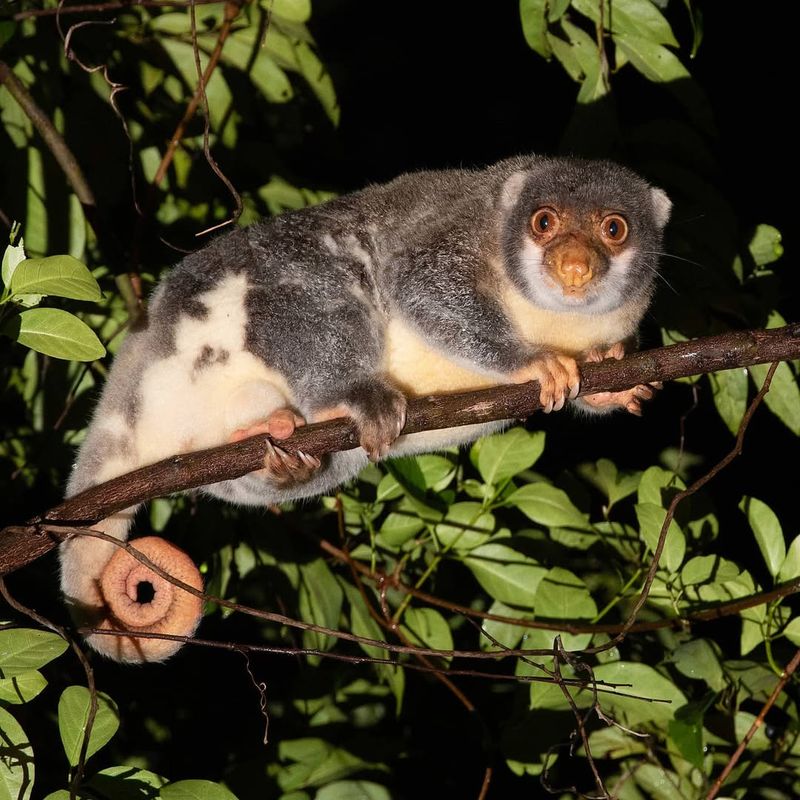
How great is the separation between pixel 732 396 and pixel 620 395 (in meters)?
0.58

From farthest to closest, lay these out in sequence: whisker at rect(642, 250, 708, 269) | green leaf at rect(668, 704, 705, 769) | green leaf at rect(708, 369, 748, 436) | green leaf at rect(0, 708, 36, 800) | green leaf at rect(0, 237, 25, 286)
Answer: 1. green leaf at rect(708, 369, 748, 436)
2. whisker at rect(642, 250, 708, 269)
3. green leaf at rect(668, 704, 705, 769)
4. green leaf at rect(0, 237, 25, 286)
5. green leaf at rect(0, 708, 36, 800)

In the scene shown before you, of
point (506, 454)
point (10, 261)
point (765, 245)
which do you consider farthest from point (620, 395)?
point (10, 261)

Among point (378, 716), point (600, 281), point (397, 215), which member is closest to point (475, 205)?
point (397, 215)

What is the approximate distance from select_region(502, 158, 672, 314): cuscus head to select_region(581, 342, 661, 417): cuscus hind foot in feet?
0.44

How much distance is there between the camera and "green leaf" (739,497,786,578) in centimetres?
306

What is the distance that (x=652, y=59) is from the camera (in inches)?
137

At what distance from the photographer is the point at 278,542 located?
377 cm

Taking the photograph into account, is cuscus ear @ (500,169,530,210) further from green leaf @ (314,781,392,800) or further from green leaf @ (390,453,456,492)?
green leaf @ (314,781,392,800)

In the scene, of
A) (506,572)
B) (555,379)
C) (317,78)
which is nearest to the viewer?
(555,379)

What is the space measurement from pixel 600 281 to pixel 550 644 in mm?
1085

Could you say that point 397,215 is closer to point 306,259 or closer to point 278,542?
point 306,259

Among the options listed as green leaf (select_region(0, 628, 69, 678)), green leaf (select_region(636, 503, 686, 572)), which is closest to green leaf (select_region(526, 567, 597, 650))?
green leaf (select_region(636, 503, 686, 572))

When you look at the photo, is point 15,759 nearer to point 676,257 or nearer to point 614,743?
point 614,743

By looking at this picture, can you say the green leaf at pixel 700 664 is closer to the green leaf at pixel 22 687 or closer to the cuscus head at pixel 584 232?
the cuscus head at pixel 584 232
